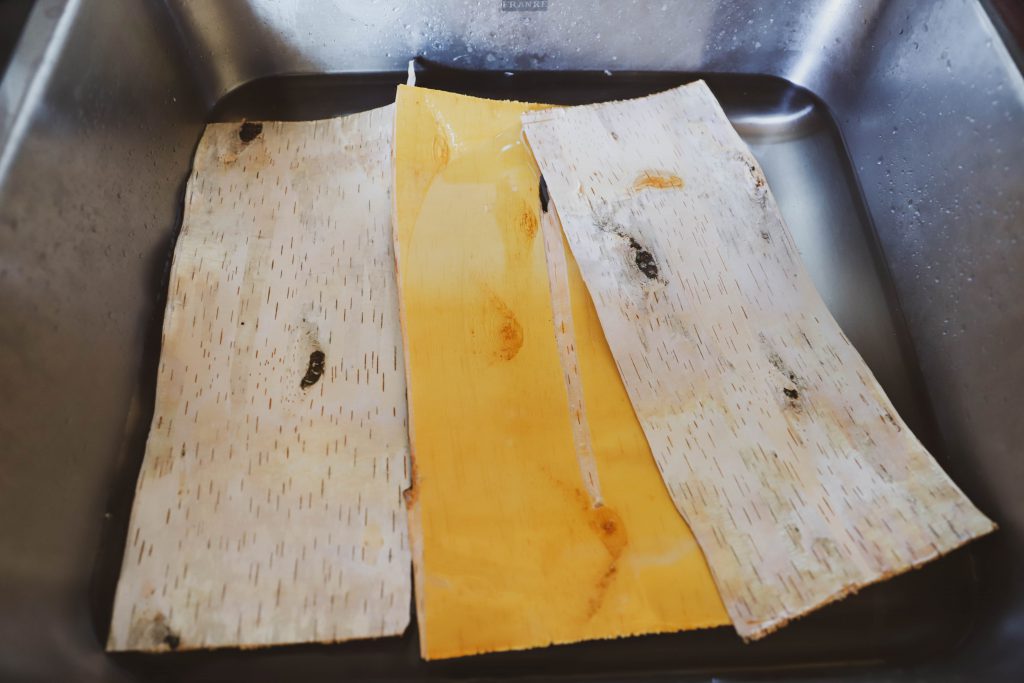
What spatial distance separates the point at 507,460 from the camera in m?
0.75

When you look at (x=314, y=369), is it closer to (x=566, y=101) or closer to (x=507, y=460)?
(x=507, y=460)

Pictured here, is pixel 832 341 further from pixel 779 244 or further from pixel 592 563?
pixel 592 563

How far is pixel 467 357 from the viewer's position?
81 cm

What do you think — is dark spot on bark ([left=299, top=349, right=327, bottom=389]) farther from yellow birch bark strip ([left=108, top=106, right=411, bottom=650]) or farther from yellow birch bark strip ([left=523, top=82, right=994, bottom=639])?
yellow birch bark strip ([left=523, top=82, right=994, bottom=639])

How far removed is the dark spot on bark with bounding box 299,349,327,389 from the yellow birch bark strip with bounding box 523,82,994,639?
0.36m

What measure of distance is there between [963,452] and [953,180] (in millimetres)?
369

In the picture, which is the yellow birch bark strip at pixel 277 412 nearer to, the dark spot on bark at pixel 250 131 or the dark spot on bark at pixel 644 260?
the dark spot on bark at pixel 250 131

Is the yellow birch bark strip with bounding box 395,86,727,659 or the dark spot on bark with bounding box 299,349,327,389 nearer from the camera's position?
the yellow birch bark strip with bounding box 395,86,727,659

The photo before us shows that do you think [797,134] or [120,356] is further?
[797,134]

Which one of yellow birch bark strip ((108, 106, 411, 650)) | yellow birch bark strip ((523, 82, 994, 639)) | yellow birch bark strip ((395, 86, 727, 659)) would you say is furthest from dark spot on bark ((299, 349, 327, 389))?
yellow birch bark strip ((523, 82, 994, 639))

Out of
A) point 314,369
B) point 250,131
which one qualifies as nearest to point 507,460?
point 314,369

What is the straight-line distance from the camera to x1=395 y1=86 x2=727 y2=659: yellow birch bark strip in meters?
0.67

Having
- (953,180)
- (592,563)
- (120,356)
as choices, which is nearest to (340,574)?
(592,563)

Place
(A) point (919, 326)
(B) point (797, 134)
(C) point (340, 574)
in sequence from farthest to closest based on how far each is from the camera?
(B) point (797, 134)
(A) point (919, 326)
(C) point (340, 574)
